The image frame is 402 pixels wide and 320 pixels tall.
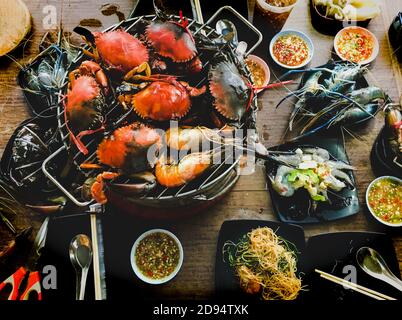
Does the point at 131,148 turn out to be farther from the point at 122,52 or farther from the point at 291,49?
the point at 291,49

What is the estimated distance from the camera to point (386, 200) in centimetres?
244

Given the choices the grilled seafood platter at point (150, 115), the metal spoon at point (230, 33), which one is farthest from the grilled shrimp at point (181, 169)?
the metal spoon at point (230, 33)

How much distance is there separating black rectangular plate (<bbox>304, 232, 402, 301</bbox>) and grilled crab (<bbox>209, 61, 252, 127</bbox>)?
84 cm

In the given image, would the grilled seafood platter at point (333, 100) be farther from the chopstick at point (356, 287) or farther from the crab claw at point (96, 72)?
the crab claw at point (96, 72)

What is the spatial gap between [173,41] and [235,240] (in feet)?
3.85

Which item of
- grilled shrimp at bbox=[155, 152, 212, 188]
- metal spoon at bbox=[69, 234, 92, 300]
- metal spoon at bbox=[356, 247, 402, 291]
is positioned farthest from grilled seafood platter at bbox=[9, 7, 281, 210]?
metal spoon at bbox=[356, 247, 402, 291]

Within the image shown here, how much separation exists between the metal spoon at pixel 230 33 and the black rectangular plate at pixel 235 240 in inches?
40.3

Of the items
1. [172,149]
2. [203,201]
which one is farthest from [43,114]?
[203,201]

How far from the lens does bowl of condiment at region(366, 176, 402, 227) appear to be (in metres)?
2.40

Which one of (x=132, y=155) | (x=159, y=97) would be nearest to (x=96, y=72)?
(x=159, y=97)

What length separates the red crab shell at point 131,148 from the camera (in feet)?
7.47

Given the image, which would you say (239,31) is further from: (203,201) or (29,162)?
(29,162)

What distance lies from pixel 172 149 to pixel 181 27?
0.72m

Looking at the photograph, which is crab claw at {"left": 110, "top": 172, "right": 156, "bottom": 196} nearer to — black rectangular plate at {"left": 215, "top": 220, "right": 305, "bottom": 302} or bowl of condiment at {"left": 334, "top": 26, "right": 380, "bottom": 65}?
black rectangular plate at {"left": 215, "top": 220, "right": 305, "bottom": 302}
